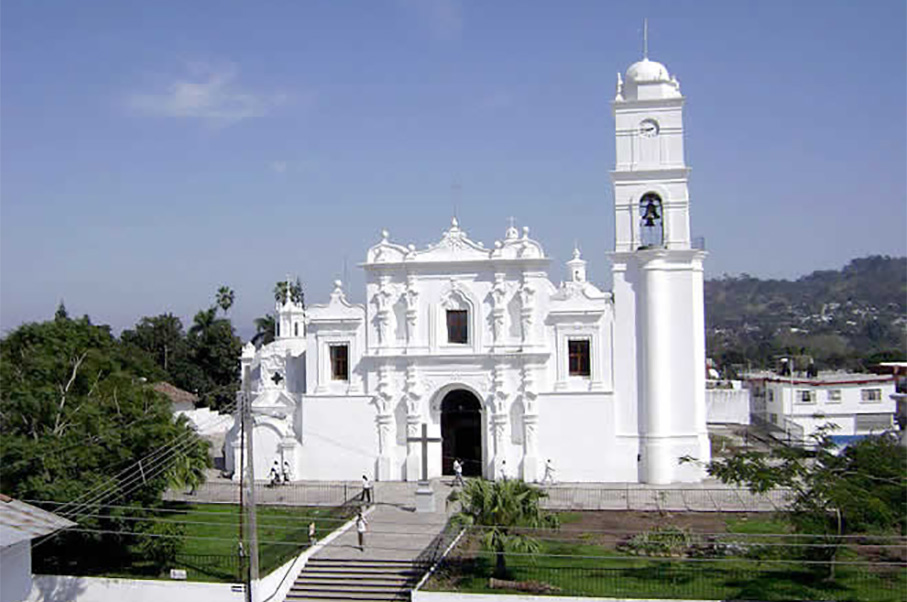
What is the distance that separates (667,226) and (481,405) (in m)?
8.59

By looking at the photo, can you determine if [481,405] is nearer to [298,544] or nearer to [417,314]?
[417,314]

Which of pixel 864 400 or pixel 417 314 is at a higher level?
pixel 417 314

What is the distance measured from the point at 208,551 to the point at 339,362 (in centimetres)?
1197

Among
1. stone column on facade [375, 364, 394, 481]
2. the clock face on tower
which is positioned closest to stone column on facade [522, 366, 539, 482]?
stone column on facade [375, 364, 394, 481]

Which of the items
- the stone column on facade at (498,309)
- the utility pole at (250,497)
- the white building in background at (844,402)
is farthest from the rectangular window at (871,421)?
the utility pole at (250,497)

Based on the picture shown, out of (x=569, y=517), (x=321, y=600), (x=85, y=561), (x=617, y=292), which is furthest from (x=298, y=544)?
(x=617, y=292)

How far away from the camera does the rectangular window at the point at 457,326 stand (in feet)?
120

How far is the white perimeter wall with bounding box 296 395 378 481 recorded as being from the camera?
36.7m

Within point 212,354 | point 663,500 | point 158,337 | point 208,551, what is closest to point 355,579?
point 208,551

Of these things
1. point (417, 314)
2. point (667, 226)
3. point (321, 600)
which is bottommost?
point (321, 600)

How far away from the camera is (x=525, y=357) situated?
35.4 metres

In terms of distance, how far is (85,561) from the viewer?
25.7 m

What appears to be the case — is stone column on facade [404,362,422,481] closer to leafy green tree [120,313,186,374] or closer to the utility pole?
the utility pole

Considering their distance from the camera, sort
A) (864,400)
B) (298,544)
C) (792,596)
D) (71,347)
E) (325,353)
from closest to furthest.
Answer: (792,596)
(298,544)
(71,347)
(325,353)
(864,400)
